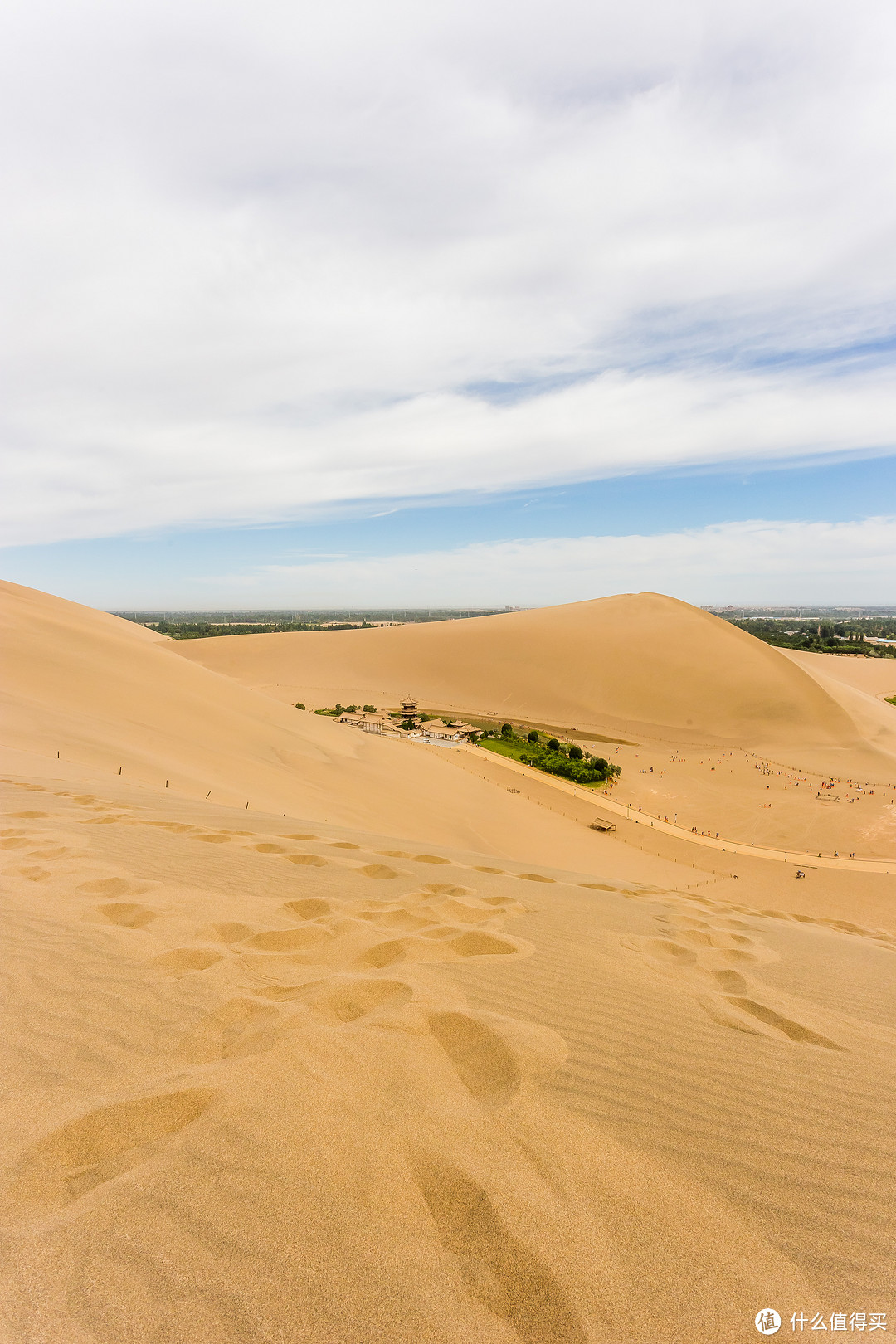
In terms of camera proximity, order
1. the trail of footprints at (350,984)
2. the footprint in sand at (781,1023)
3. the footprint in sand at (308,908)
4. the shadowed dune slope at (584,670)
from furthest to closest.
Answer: the shadowed dune slope at (584,670)
the footprint in sand at (308,908)
the footprint in sand at (781,1023)
the trail of footprints at (350,984)

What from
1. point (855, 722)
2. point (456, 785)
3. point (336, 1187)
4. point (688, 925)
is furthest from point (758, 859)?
point (855, 722)

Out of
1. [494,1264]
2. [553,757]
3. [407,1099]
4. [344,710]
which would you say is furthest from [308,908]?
[344,710]

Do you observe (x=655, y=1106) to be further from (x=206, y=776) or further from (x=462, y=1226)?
(x=206, y=776)

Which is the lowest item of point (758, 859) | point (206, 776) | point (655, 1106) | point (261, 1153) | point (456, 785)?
point (758, 859)

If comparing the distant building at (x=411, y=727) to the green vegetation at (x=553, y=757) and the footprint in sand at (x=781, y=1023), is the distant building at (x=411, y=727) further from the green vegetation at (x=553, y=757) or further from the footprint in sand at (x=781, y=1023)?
the footprint in sand at (x=781, y=1023)

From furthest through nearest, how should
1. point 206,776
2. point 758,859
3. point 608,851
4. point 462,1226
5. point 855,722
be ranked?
1. point 855,722
2. point 758,859
3. point 608,851
4. point 206,776
5. point 462,1226

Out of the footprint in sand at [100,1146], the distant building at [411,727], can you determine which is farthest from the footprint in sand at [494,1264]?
the distant building at [411,727]

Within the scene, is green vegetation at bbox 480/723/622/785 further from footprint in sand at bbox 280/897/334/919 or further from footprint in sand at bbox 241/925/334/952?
footprint in sand at bbox 241/925/334/952
